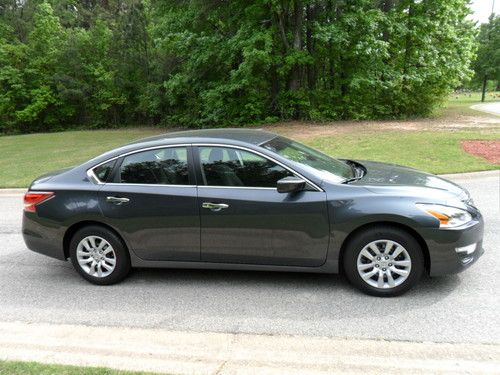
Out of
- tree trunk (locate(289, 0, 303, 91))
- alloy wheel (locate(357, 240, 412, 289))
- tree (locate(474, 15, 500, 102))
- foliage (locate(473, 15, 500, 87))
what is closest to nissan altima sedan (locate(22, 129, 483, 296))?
alloy wheel (locate(357, 240, 412, 289))

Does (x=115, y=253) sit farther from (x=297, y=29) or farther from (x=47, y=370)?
(x=297, y=29)

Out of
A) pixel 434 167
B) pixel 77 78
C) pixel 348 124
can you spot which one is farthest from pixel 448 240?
pixel 77 78

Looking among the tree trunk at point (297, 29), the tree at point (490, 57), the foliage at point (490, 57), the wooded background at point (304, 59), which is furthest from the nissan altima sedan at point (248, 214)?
the foliage at point (490, 57)

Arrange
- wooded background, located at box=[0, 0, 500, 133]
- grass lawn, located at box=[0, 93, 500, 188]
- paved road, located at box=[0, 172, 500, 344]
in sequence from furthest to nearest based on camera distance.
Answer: wooded background, located at box=[0, 0, 500, 133]
grass lawn, located at box=[0, 93, 500, 188]
paved road, located at box=[0, 172, 500, 344]

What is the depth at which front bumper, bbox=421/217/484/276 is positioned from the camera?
4062mm

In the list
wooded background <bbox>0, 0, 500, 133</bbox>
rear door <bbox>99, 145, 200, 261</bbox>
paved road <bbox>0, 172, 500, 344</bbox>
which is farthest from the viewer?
wooded background <bbox>0, 0, 500, 133</bbox>

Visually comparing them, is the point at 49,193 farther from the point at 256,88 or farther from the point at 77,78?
the point at 77,78

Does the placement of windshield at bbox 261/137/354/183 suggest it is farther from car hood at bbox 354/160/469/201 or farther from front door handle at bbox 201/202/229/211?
front door handle at bbox 201/202/229/211

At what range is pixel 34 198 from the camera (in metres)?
5.04

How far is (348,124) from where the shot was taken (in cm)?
2261

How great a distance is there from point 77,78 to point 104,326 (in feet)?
110

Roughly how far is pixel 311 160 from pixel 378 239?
3.78 feet

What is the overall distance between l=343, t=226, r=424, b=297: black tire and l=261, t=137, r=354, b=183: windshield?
2.09 feet

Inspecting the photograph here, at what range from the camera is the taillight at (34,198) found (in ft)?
16.4
